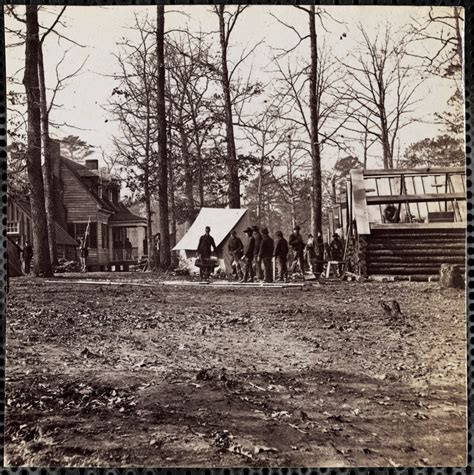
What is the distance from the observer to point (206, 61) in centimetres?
367

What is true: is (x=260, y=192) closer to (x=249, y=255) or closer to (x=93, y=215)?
(x=249, y=255)

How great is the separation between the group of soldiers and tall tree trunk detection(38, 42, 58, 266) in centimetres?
111

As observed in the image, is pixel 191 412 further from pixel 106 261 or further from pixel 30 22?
pixel 30 22

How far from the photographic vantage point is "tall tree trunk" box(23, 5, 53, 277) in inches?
132

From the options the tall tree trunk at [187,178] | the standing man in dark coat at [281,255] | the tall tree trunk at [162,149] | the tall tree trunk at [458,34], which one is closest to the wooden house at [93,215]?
the tall tree trunk at [162,149]

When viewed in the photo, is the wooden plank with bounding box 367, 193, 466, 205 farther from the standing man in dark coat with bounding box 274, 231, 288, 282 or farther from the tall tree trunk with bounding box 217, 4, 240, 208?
the tall tree trunk with bounding box 217, 4, 240, 208

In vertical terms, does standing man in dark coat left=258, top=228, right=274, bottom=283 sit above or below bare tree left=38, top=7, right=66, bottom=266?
below

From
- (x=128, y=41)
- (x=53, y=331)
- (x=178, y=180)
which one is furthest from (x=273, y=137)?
(x=53, y=331)

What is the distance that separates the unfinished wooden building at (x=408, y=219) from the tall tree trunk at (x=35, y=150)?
220 centimetres

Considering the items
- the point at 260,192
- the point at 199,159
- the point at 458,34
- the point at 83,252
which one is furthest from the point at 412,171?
the point at 83,252

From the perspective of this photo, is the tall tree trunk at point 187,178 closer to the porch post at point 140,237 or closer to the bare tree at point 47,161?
the porch post at point 140,237

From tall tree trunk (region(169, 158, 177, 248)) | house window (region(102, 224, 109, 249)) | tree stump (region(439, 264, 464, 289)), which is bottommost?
tree stump (region(439, 264, 464, 289))

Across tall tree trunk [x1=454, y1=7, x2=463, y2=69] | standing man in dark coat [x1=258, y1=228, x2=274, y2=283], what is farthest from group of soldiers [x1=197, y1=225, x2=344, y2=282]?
tall tree trunk [x1=454, y1=7, x2=463, y2=69]

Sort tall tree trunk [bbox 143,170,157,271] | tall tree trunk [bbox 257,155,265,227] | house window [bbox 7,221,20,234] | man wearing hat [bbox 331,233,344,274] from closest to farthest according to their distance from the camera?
house window [bbox 7,221,20,234], tall tree trunk [bbox 257,155,265,227], tall tree trunk [bbox 143,170,157,271], man wearing hat [bbox 331,233,344,274]
